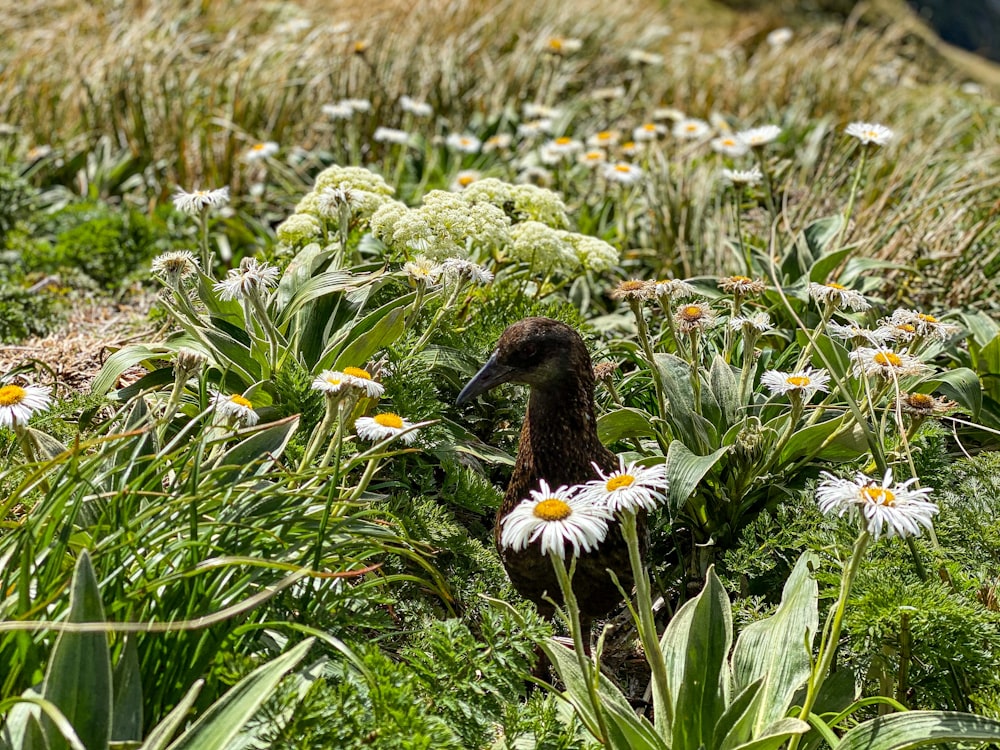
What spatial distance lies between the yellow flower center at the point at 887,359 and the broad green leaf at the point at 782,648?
518 mm

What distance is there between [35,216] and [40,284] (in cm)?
94

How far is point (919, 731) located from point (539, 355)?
113 cm

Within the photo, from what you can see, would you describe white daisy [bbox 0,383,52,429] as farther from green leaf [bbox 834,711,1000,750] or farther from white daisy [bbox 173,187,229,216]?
green leaf [bbox 834,711,1000,750]

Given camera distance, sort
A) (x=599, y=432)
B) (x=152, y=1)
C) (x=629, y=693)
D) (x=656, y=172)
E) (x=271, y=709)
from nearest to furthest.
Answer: (x=271, y=709)
(x=629, y=693)
(x=599, y=432)
(x=656, y=172)
(x=152, y=1)

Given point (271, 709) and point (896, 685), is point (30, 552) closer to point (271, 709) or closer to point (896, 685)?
point (271, 709)

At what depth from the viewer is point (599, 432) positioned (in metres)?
2.82

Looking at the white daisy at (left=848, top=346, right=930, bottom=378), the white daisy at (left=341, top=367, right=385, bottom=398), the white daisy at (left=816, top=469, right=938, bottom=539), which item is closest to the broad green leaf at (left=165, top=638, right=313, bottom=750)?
the white daisy at (left=341, top=367, right=385, bottom=398)

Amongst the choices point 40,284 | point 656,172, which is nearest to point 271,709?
point 40,284

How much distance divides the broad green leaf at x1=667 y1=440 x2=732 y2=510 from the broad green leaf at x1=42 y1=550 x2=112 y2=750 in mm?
1392

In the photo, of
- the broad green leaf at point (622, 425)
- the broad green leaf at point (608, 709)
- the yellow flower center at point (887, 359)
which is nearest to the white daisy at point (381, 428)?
the broad green leaf at point (608, 709)

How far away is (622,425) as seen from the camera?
285cm

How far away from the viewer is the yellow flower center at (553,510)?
170 centimetres

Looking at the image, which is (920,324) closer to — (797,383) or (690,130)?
(797,383)

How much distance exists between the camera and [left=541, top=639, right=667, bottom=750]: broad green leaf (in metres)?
1.93
